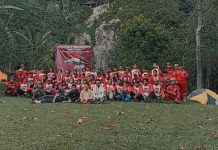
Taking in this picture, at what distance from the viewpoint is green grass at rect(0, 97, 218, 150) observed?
886 cm

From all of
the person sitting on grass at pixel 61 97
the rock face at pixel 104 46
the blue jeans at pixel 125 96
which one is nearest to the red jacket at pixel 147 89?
the blue jeans at pixel 125 96

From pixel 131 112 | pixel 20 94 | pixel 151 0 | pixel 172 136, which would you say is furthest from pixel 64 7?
pixel 172 136

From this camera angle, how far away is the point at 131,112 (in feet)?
46.8

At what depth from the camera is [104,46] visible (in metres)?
35.4

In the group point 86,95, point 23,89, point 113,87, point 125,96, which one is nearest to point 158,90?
point 125,96

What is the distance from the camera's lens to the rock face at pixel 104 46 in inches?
1384

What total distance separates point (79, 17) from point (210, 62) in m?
23.2

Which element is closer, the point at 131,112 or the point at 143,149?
the point at 143,149

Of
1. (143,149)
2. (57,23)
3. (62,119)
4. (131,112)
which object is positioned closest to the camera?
(143,149)

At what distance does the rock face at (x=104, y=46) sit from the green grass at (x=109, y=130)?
21.0m

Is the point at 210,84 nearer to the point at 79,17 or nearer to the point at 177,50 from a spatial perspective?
the point at 177,50

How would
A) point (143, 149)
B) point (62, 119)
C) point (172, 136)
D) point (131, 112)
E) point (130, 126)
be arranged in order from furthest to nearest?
point (131, 112), point (62, 119), point (130, 126), point (172, 136), point (143, 149)

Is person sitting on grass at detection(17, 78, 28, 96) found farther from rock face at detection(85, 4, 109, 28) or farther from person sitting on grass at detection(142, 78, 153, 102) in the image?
rock face at detection(85, 4, 109, 28)

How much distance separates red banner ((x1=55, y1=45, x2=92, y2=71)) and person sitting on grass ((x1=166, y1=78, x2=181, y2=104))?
7857mm
